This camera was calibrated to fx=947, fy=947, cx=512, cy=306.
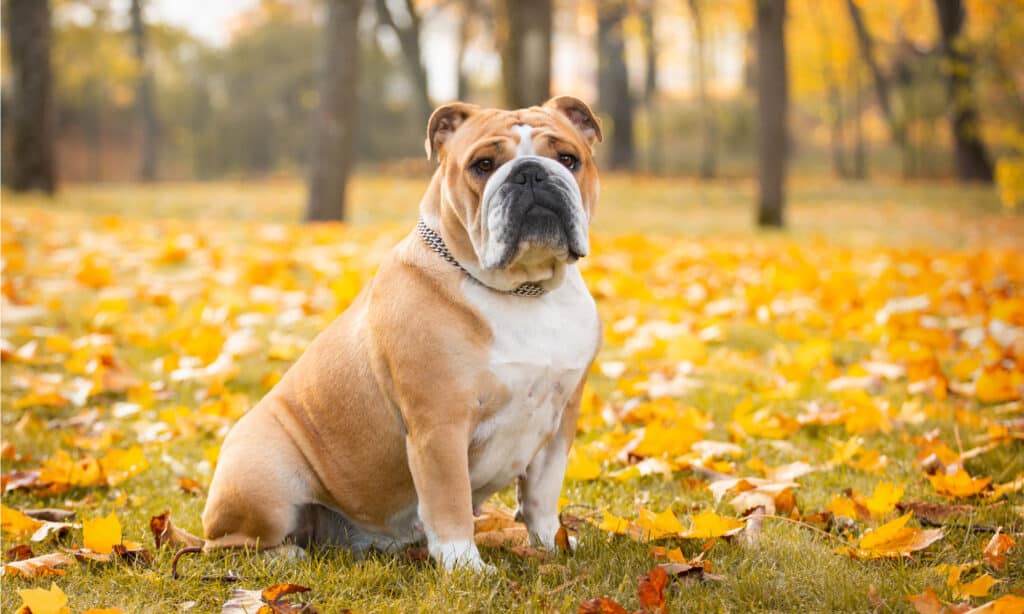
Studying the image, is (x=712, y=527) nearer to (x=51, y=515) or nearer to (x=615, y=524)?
(x=615, y=524)

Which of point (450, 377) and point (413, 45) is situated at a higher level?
point (413, 45)

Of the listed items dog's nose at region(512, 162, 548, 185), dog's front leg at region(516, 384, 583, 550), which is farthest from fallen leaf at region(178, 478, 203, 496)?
dog's nose at region(512, 162, 548, 185)

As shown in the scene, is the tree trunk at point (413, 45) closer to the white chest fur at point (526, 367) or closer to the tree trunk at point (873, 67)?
the tree trunk at point (873, 67)

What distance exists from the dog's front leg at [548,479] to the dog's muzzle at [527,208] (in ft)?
1.91

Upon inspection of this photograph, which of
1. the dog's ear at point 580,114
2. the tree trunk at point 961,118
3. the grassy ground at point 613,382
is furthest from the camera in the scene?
the tree trunk at point 961,118

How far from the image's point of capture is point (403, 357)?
9.28 ft

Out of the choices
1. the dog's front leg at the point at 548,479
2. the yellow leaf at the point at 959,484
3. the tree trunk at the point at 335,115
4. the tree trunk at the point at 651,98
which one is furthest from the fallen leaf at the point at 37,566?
the tree trunk at the point at 651,98

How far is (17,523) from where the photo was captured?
315 centimetres

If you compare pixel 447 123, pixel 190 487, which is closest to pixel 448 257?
→ pixel 447 123

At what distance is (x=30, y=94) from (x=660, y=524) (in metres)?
14.9

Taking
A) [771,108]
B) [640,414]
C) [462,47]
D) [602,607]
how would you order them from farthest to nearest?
[462,47] → [771,108] → [640,414] → [602,607]

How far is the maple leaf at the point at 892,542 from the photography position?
280 centimetres

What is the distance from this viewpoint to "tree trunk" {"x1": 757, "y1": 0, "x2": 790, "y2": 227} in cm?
1412

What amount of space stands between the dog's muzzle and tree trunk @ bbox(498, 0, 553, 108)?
891 centimetres
